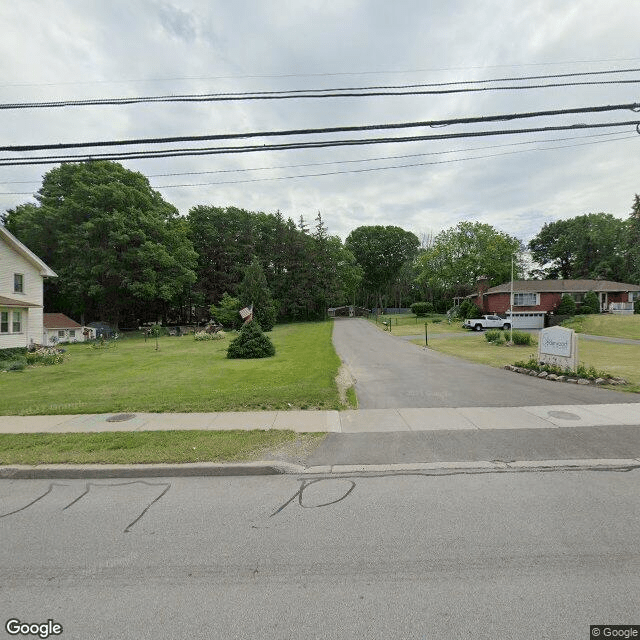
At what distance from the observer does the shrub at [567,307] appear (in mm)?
38594

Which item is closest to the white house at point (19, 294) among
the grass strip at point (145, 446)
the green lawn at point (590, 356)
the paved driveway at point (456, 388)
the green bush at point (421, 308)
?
the grass strip at point (145, 446)

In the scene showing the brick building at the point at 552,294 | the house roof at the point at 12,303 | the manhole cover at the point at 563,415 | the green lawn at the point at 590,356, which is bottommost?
the manhole cover at the point at 563,415

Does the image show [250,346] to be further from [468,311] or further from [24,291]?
[468,311]

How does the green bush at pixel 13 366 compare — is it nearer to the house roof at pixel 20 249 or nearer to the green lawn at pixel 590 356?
the house roof at pixel 20 249

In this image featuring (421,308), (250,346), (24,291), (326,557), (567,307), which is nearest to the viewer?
(326,557)

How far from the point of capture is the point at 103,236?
34.9 meters

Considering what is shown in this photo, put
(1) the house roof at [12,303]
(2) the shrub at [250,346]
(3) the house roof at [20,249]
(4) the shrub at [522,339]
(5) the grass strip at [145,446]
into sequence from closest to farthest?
(5) the grass strip at [145,446] < (2) the shrub at [250,346] < (1) the house roof at [12,303] < (4) the shrub at [522,339] < (3) the house roof at [20,249]

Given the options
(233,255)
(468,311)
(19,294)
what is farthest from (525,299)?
(19,294)

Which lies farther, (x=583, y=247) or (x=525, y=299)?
(x=583, y=247)

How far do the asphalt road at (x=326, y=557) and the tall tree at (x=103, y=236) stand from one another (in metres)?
34.5

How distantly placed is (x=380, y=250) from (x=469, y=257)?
972 inches

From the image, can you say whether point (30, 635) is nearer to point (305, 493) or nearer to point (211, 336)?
point (305, 493)

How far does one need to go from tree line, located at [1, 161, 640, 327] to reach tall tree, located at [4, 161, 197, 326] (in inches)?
4.7

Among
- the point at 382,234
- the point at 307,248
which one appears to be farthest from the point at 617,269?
the point at 307,248
